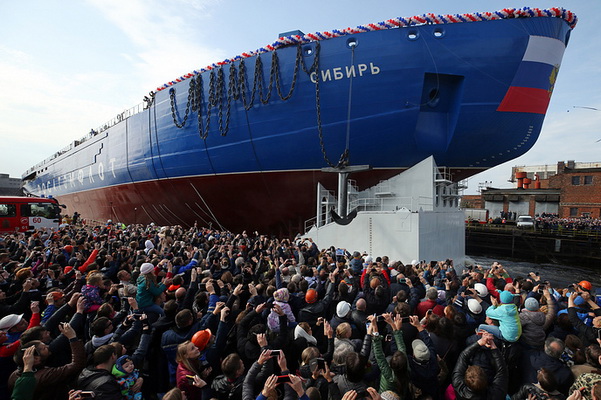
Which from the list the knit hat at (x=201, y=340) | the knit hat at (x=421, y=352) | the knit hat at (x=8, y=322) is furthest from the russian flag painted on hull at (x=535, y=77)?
the knit hat at (x=8, y=322)

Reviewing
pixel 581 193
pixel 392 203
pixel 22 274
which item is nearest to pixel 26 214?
pixel 22 274

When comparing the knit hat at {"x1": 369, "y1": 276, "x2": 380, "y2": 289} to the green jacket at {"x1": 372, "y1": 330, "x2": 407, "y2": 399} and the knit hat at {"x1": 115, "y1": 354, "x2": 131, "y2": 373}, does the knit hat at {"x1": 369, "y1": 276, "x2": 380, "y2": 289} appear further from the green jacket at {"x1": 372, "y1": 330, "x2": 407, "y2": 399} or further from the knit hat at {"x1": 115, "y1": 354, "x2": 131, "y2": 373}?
the knit hat at {"x1": 115, "y1": 354, "x2": 131, "y2": 373}

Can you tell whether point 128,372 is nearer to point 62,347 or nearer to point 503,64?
point 62,347

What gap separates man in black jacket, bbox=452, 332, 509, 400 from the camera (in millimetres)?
2543

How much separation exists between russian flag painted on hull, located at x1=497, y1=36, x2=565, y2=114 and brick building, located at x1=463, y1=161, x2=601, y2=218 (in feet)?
97.9

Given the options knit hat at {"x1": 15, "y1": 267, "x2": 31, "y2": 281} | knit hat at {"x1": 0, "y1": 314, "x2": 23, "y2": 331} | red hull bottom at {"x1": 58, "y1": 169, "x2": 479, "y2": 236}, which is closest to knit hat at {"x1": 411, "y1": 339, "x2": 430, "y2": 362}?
knit hat at {"x1": 0, "y1": 314, "x2": 23, "y2": 331}

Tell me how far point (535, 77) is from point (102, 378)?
1445cm

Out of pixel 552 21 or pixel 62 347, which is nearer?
pixel 62 347

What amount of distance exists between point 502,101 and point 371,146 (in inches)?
189

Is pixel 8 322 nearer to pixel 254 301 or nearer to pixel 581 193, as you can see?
pixel 254 301

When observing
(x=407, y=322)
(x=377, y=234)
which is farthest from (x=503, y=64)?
(x=407, y=322)

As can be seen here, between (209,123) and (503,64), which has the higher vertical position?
(503,64)

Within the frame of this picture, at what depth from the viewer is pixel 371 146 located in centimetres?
1204

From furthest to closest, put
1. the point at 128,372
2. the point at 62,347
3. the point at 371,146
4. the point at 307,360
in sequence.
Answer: the point at 371,146 → the point at 62,347 → the point at 307,360 → the point at 128,372
